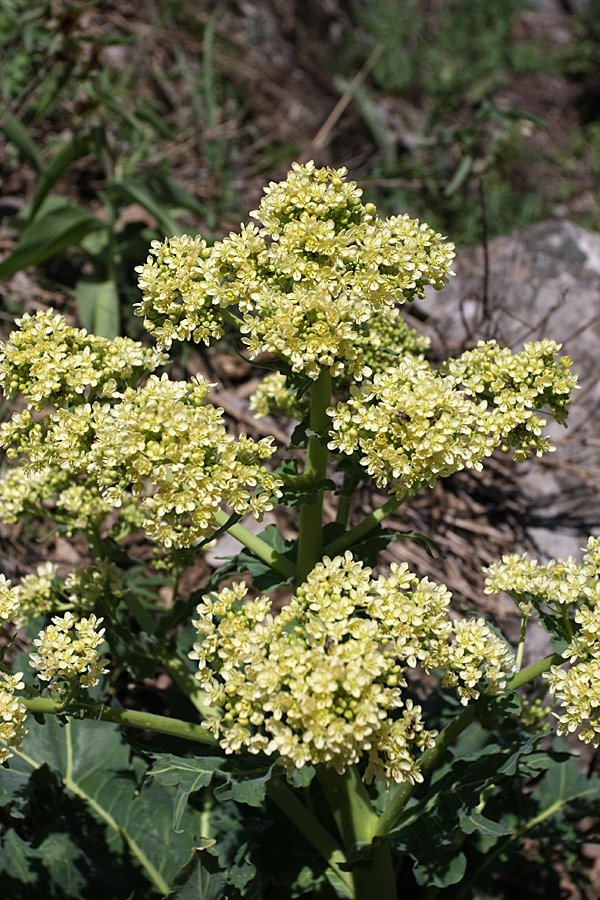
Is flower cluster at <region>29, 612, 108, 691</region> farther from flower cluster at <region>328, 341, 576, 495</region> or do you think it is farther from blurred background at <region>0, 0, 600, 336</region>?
Answer: blurred background at <region>0, 0, 600, 336</region>

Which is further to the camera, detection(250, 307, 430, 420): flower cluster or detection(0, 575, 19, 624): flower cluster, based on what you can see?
detection(250, 307, 430, 420): flower cluster

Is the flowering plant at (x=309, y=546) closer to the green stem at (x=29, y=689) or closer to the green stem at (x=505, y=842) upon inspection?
the green stem at (x=29, y=689)

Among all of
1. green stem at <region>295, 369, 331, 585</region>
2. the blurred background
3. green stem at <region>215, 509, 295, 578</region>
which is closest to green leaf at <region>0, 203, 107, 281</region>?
the blurred background

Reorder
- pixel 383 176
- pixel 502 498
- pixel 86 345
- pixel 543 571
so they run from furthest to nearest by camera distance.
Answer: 1. pixel 383 176
2. pixel 502 498
3. pixel 543 571
4. pixel 86 345

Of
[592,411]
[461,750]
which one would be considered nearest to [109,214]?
[592,411]

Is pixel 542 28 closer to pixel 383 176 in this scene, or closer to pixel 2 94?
pixel 383 176

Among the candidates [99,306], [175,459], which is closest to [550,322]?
[99,306]

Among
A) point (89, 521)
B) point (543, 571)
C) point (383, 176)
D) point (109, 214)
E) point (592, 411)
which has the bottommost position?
point (543, 571)

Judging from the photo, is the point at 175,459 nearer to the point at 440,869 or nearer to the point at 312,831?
the point at 312,831
